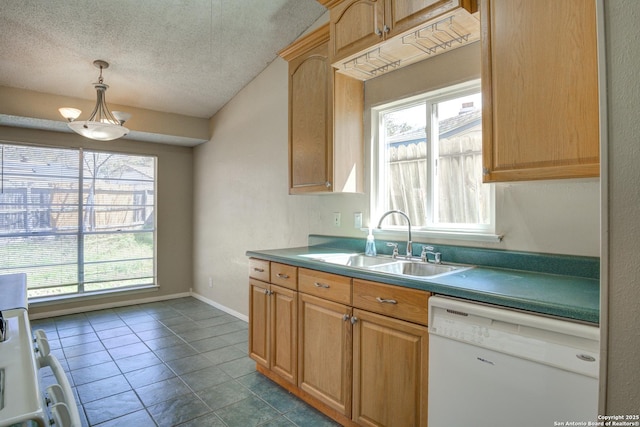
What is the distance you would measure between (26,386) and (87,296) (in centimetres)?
429

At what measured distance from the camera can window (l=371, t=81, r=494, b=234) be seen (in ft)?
6.89

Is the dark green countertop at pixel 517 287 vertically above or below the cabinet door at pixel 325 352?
above

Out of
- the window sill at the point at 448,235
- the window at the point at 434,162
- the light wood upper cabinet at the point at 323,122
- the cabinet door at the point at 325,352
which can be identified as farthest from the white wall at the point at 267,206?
the cabinet door at the point at 325,352

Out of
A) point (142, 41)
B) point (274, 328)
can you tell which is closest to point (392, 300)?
point (274, 328)

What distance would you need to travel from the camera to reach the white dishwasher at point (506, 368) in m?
1.11

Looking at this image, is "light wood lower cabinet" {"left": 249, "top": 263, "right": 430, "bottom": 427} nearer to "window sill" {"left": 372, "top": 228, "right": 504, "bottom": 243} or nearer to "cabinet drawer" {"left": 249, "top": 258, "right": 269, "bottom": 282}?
"cabinet drawer" {"left": 249, "top": 258, "right": 269, "bottom": 282}

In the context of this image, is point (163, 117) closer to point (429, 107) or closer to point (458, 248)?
point (429, 107)

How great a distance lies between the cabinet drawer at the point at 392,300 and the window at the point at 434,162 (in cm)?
71

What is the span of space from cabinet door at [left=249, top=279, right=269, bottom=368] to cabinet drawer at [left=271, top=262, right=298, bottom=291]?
0.13 meters

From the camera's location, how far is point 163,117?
431 centimetres

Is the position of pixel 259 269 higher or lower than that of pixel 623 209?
lower

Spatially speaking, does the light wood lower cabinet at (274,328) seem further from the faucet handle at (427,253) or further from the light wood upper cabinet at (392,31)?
the light wood upper cabinet at (392,31)

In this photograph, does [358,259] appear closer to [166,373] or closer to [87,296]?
[166,373]

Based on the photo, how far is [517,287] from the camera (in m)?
1.42
